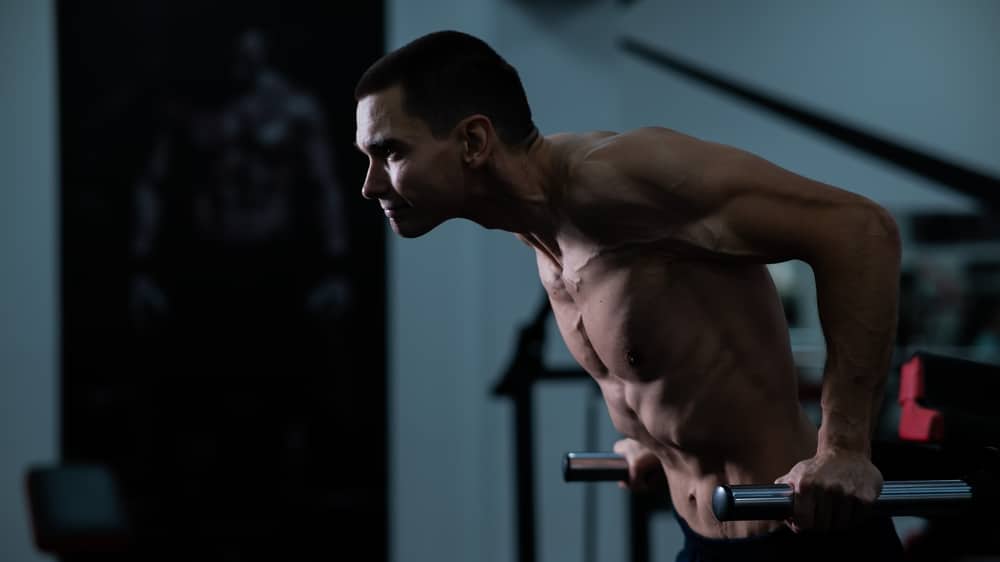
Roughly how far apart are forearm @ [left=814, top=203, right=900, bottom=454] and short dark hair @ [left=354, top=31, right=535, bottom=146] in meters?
0.50

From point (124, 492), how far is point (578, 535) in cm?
185

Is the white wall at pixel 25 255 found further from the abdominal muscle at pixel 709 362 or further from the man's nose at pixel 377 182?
the abdominal muscle at pixel 709 362

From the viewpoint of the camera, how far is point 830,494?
1.26m

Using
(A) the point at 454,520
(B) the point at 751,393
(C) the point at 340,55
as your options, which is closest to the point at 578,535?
(A) the point at 454,520

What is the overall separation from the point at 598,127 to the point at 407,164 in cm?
286

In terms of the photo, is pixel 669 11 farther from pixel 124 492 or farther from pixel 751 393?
pixel 751 393

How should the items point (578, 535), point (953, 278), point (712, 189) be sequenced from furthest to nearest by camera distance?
point (953, 278) → point (578, 535) → point (712, 189)

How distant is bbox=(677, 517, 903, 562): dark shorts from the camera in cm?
150

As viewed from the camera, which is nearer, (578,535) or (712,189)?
(712,189)

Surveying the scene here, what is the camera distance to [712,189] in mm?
1355

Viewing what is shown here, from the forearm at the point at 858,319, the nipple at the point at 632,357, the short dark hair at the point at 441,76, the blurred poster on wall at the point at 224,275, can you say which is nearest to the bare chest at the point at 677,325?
the nipple at the point at 632,357

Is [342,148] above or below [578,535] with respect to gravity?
above

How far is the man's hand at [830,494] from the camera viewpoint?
4.13ft

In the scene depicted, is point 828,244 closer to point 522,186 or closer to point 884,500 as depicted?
point 884,500
